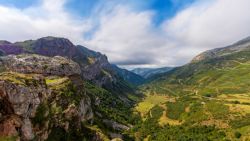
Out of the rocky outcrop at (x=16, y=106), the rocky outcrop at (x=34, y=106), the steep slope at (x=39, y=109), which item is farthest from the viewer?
the steep slope at (x=39, y=109)

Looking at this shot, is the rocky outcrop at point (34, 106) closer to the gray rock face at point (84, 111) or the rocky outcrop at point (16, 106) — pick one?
the rocky outcrop at point (16, 106)

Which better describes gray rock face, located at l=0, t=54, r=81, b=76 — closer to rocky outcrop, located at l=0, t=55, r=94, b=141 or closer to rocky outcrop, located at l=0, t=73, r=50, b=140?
rocky outcrop, located at l=0, t=55, r=94, b=141

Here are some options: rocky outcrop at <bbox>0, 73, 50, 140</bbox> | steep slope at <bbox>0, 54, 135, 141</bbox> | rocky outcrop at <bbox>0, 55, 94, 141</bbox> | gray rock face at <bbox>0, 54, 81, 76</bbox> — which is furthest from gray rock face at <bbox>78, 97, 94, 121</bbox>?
rocky outcrop at <bbox>0, 73, 50, 140</bbox>

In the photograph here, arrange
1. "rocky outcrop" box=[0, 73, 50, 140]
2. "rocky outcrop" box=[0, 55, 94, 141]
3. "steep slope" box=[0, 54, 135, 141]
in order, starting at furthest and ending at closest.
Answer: "steep slope" box=[0, 54, 135, 141] < "rocky outcrop" box=[0, 55, 94, 141] < "rocky outcrop" box=[0, 73, 50, 140]

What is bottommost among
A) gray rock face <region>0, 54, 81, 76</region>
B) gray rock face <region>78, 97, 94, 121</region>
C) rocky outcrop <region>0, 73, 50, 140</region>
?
gray rock face <region>78, 97, 94, 121</region>

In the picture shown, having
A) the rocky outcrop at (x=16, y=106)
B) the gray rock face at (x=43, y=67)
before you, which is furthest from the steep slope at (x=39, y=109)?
the gray rock face at (x=43, y=67)

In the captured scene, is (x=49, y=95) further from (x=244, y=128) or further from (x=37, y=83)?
(x=244, y=128)

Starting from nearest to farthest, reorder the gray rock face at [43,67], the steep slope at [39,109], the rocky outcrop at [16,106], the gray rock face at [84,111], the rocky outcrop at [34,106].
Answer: the rocky outcrop at [16,106] → the rocky outcrop at [34,106] → the steep slope at [39,109] → the gray rock face at [84,111] → the gray rock face at [43,67]

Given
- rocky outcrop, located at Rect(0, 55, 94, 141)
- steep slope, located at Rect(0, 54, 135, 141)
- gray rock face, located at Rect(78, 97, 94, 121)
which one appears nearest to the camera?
rocky outcrop, located at Rect(0, 55, 94, 141)

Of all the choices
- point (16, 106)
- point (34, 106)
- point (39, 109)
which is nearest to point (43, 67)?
point (39, 109)

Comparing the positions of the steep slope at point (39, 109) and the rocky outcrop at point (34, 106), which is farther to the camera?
the steep slope at point (39, 109)

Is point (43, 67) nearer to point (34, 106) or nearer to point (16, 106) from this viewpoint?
point (34, 106)

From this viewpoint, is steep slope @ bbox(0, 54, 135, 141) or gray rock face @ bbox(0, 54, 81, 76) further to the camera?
gray rock face @ bbox(0, 54, 81, 76)

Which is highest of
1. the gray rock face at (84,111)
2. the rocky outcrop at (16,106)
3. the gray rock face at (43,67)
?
the gray rock face at (43,67)
